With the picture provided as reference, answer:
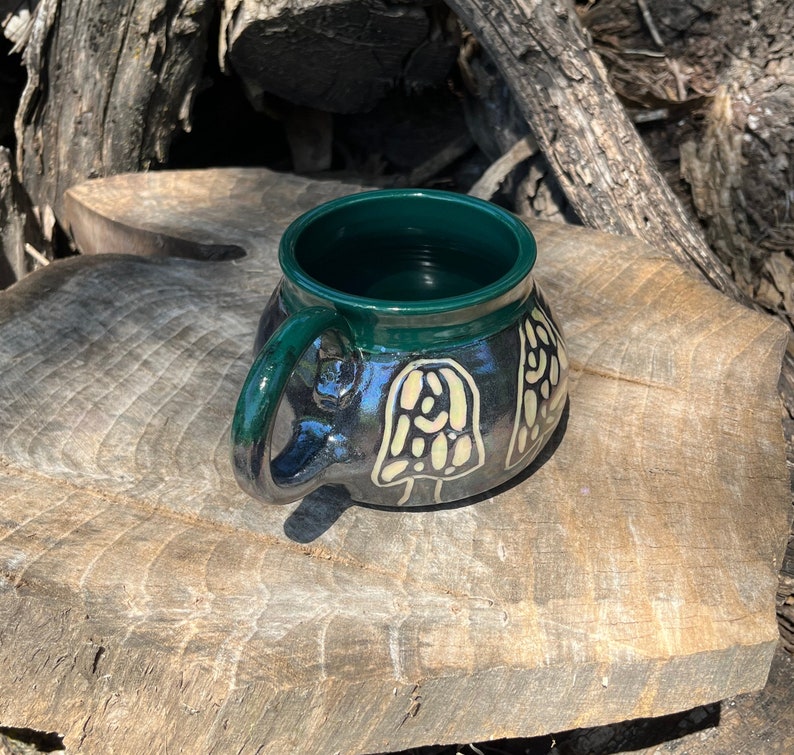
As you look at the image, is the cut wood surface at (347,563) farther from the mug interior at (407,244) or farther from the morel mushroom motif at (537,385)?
the mug interior at (407,244)

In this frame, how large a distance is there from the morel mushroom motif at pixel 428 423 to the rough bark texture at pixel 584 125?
0.86 meters

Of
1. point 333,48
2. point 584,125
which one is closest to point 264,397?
point 584,125

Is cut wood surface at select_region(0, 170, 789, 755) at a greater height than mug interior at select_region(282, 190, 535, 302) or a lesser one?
lesser

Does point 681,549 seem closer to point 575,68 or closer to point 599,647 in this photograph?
point 599,647

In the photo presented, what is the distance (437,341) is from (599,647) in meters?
0.35

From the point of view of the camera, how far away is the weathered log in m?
1.71

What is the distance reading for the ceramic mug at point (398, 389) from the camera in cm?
87

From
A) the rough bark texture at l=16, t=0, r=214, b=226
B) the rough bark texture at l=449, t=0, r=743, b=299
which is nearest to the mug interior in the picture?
the rough bark texture at l=449, t=0, r=743, b=299

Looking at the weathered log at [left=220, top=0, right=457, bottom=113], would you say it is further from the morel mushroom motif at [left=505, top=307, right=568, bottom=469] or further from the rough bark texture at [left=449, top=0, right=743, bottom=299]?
the morel mushroom motif at [left=505, top=307, right=568, bottom=469]

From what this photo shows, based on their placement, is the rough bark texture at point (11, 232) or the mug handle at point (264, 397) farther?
the rough bark texture at point (11, 232)

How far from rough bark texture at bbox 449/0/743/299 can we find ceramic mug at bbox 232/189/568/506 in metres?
0.70

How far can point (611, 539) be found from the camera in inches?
38.2

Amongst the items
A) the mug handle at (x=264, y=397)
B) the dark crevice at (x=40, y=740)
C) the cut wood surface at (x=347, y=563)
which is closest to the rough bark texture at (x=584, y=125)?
the cut wood surface at (x=347, y=563)

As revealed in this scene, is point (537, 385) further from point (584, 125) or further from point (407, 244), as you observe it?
point (584, 125)
